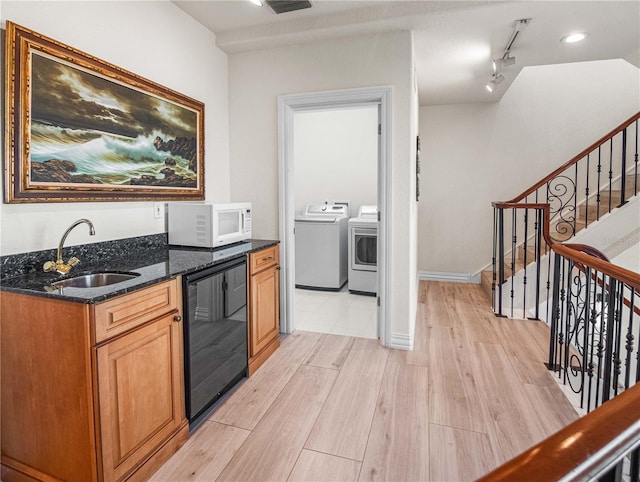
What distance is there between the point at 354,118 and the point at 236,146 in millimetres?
2600

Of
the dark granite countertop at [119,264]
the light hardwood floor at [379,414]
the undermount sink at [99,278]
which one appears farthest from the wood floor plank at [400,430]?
the undermount sink at [99,278]

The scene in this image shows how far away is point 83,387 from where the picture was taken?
1395 millimetres

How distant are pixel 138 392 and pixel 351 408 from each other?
1198 mm

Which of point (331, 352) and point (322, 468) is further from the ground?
point (331, 352)

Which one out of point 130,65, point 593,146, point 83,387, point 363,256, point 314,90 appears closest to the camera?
point 83,387

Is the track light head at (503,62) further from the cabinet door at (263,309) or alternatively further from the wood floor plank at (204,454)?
the wood floor plank at (204,454)

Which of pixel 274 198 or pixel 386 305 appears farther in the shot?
pixel 274 198

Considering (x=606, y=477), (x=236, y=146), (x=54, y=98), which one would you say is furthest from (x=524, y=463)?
(x=236, y=146)

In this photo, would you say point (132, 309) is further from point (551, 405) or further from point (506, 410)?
point (551, 405)

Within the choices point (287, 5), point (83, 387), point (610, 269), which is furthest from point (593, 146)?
point (83, 387)

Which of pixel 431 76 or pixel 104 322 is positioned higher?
pixel 431 76

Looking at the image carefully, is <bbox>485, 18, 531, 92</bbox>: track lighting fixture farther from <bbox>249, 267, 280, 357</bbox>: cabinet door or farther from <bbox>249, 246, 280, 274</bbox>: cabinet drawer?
<bbox>249, 267, 280, 357</bbox>: cabinet door

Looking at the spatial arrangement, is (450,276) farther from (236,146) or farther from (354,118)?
(236,146)

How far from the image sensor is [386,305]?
10.1 ft
